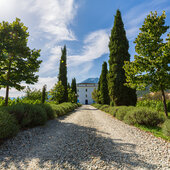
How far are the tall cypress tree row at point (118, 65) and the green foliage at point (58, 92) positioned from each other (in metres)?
10.3

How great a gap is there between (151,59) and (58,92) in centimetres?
1510

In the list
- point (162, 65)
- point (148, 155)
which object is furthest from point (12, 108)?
point (162, 65)

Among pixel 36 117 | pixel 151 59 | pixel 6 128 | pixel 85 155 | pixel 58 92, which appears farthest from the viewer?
pixel 58 92

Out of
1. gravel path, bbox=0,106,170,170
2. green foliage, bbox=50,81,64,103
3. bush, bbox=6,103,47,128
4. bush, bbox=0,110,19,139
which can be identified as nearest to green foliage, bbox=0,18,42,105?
bush, bbox=6,103,47,128

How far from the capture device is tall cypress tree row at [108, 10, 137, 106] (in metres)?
9.88

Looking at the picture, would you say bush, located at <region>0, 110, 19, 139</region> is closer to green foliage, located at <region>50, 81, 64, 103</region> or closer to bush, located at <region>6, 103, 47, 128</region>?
bush, located at <region>6, 103, 47, 128</region>

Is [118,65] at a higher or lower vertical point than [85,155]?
higher

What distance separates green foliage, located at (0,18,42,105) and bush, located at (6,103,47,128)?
278 centimetres

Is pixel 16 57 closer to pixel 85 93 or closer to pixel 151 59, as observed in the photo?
pixel 151 59

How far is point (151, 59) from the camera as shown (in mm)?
6035

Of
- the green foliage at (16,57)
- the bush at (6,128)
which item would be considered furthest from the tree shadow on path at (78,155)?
the green foliage at (16,57)

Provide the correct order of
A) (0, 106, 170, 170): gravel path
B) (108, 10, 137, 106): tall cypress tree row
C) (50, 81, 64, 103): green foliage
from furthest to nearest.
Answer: (50, 81, 64, 103): green foliage → (108, 10, 137, 106): tall cypress tree row → (0, 106, 170, 170): gravel path

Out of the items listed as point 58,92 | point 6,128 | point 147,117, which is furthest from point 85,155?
point 58,92

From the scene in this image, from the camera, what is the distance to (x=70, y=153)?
8.86ft
